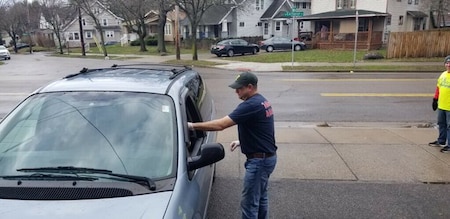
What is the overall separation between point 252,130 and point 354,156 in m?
3.51

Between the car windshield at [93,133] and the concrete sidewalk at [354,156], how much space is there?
2653 millimetres

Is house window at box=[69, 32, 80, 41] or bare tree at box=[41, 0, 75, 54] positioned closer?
bare tree at box=[41, 0, 75, 54]

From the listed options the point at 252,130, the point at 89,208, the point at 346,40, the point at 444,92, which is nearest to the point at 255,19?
the point at 346,40

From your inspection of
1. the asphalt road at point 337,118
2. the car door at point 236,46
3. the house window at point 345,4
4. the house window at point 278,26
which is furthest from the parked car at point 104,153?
the house window at point 278,26

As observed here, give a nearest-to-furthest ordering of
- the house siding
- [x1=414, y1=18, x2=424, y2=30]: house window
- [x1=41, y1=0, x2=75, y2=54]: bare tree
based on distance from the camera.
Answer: [x1=414, y1=18, x2=424, y2=30]: house window, the house siding, [x1=41, y1=0, x2=75, y2=54]: bare tree

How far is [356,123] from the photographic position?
931 centimetres

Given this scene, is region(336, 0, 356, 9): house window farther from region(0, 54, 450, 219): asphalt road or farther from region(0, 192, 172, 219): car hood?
region(0, 192, 172, 219): car hood

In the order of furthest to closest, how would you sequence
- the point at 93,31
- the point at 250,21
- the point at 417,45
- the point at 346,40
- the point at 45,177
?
the point at 93,31 → the point at 250,21 → the point at 346,40 → the point at 417,45 → the point at 45,177

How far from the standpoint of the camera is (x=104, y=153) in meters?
2.82

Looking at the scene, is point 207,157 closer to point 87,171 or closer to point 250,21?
point 87,171

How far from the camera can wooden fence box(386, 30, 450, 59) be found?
25.9 m

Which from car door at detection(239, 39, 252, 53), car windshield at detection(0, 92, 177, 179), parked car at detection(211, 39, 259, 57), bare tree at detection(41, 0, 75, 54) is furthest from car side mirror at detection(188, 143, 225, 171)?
bare tree at detection(41, 0, 75, 54)

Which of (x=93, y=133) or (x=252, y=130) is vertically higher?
(x=93, y=133)

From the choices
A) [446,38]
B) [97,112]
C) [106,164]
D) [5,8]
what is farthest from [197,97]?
[5,8]
